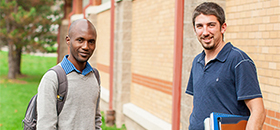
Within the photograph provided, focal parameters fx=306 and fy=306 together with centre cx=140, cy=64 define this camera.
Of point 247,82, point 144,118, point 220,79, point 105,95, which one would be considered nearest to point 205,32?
point 220,79

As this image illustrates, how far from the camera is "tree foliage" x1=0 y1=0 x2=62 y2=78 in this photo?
58.7ft

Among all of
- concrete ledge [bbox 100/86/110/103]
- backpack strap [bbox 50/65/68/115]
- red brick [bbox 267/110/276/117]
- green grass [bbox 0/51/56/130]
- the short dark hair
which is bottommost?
green grass [bbox 0/51/56/130]

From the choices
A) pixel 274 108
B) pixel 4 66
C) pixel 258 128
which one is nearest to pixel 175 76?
pixel 274 108

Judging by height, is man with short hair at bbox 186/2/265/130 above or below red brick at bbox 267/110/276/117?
above

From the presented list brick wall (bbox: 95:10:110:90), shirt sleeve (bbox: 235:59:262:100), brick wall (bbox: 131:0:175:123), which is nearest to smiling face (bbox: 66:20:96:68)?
shirt sleeve (bbox: 235:59:262:100)

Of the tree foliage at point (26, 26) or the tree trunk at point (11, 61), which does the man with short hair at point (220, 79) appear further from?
Result: the tree trunk at point (11, 61)

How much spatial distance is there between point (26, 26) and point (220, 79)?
18894mm

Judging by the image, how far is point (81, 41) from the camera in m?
2.51

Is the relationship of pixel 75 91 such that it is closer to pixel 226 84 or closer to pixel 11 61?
pixel 226 84

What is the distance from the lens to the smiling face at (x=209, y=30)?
236 centimetres

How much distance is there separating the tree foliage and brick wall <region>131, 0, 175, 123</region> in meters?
11.8

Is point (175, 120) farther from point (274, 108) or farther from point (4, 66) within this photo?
point (4, 66)

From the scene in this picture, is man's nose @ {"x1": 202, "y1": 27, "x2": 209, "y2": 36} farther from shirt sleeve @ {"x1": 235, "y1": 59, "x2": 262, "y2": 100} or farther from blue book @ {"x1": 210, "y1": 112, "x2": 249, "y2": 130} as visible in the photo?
blue book @ {"x1": 210, "y1": 112, "x2": 249, "y2": 130}

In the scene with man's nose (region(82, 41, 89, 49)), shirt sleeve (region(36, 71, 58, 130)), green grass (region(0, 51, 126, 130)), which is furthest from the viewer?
green grass (region(0, 51, 126, 130))
